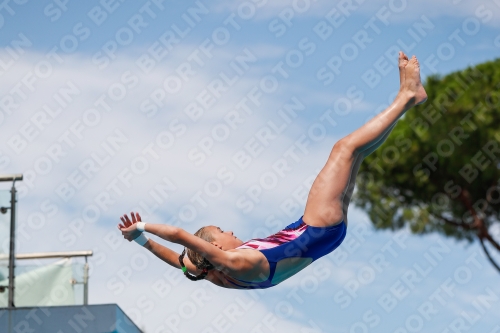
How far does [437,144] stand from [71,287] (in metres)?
9.92

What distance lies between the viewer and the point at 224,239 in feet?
16.9

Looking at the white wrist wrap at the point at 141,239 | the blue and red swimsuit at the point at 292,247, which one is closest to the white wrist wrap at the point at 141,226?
the white wrist wrap at the point at 141,239

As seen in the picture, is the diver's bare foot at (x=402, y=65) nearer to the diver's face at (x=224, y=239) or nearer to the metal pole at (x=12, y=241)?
the diver's face at (x=224, y=239)

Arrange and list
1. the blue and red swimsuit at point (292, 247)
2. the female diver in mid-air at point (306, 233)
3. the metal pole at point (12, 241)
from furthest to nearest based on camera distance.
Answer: the metal pole at point (12, 241) < the blue and red swimsuit at point (292, 247) < the female diver in mid-air at point (306, 233)

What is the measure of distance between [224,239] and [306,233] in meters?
0.54

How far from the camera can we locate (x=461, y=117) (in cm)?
1548

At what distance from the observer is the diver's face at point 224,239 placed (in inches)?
201

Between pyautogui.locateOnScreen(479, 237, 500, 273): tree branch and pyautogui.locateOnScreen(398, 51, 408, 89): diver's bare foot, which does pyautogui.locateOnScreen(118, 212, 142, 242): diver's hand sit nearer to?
pyautogui.locateOnScreen(398, 51, 408, 89): diver's bare foot

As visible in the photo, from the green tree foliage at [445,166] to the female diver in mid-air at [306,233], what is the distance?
10.8 meters

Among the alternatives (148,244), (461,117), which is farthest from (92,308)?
(461,117)

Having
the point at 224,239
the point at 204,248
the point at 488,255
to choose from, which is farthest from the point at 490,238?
the point at 204,248

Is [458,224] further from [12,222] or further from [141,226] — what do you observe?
[141,226]

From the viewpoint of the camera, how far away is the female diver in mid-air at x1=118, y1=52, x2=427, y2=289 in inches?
193

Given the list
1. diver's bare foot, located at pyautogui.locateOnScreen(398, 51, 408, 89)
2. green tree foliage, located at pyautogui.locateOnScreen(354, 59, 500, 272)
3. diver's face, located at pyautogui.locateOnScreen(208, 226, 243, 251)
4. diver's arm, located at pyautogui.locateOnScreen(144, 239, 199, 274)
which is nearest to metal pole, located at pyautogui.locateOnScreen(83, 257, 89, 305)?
diver's arm, located at pyautogui.locateOnScreen(144, 239, 199, 274)
